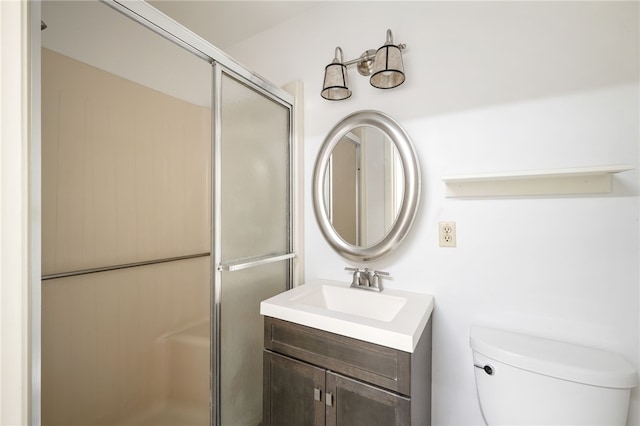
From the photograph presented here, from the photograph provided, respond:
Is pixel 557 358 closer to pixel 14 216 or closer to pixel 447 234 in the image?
pixel 447 234

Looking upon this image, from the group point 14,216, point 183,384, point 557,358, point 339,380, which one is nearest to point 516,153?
point 557,358

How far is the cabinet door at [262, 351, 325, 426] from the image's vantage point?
3.53 ft

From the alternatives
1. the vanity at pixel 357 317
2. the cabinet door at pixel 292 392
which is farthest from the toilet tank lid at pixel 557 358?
the cabinet door at pixel 292 392

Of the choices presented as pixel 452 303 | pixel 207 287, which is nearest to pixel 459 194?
pixel 452 303

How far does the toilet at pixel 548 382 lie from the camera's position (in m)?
0.87

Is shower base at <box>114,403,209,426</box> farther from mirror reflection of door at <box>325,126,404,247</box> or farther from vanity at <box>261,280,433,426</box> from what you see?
mirror reflection of door at <box>325,126,404,247</box>

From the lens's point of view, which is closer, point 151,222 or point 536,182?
point 536,182

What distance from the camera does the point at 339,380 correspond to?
1031 millimetres

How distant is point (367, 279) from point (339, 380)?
0.51 meters

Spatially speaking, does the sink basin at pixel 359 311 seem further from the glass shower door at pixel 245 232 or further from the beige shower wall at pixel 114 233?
the beige shower wall at pixel 114 233

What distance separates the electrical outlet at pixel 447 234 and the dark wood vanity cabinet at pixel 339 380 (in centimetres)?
38

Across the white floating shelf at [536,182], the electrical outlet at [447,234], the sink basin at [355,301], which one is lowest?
the sink basin at [355,301]

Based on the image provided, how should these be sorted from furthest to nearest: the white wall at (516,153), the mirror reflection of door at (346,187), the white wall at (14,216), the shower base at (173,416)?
the shower base at (173,416) < the mirror reflection of door at (346,187) < the white wall at (516,153) < the white wall at (14,216)

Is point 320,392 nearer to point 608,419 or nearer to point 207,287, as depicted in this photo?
point 608,419
